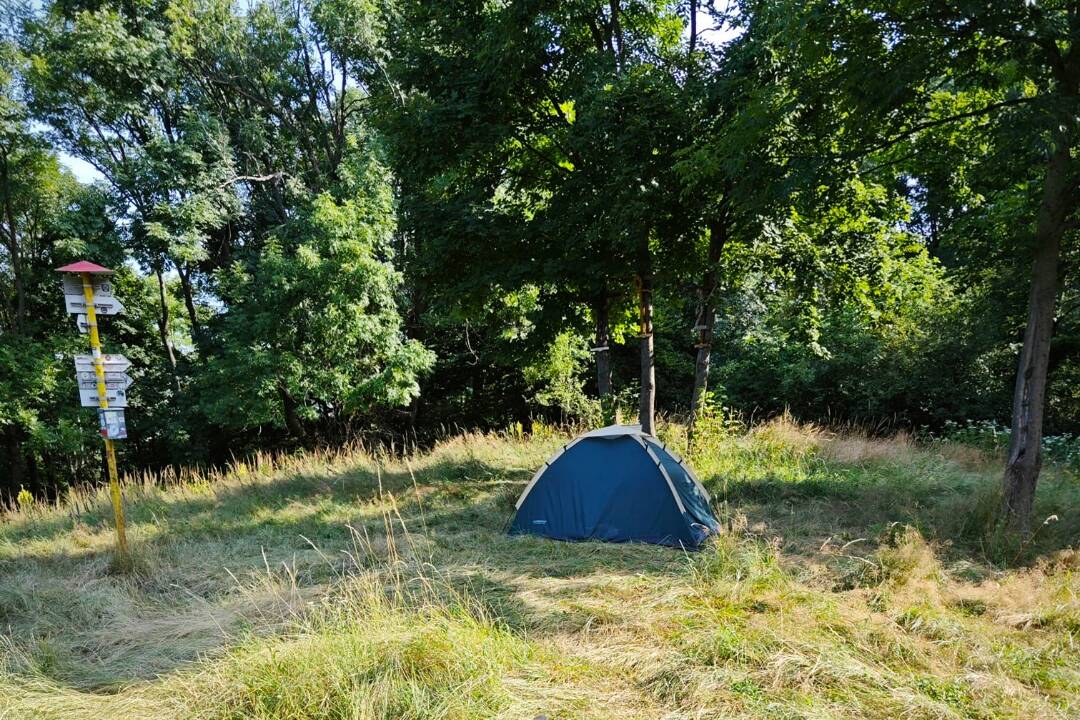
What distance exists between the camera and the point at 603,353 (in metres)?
10.5

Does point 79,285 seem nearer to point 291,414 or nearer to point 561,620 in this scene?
point 561,620

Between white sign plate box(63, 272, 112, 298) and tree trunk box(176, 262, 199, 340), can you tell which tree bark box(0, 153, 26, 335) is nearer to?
tree trunk box(176, 262, 199, 340)

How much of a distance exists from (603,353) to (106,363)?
686 centimetres

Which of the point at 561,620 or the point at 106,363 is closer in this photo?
the point at 561,620

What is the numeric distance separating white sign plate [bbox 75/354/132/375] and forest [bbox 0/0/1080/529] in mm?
4257

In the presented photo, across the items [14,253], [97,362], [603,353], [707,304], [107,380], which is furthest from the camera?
[14,253]

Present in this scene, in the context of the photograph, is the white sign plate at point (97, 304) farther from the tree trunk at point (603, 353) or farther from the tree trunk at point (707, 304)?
the tree trunk at point (707, 304)

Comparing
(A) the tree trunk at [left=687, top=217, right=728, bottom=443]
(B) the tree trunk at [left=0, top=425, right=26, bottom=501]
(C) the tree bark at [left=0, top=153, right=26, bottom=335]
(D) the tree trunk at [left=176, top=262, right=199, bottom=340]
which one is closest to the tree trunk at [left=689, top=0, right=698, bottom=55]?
(A) the tree trunk at [left=687, top=217, right=728, bottom=443]

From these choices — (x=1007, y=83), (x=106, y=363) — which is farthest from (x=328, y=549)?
(x=1007, y=83)

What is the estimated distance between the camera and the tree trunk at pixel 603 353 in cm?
997

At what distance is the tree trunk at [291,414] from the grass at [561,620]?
7281 millimetres

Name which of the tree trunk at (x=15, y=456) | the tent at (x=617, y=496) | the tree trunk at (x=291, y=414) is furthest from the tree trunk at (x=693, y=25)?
the tree trunk at (x=15, y=456)

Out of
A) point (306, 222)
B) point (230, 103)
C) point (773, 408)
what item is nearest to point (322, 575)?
point (306, 222)

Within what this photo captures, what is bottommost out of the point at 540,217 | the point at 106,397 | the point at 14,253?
the point at 106,397
